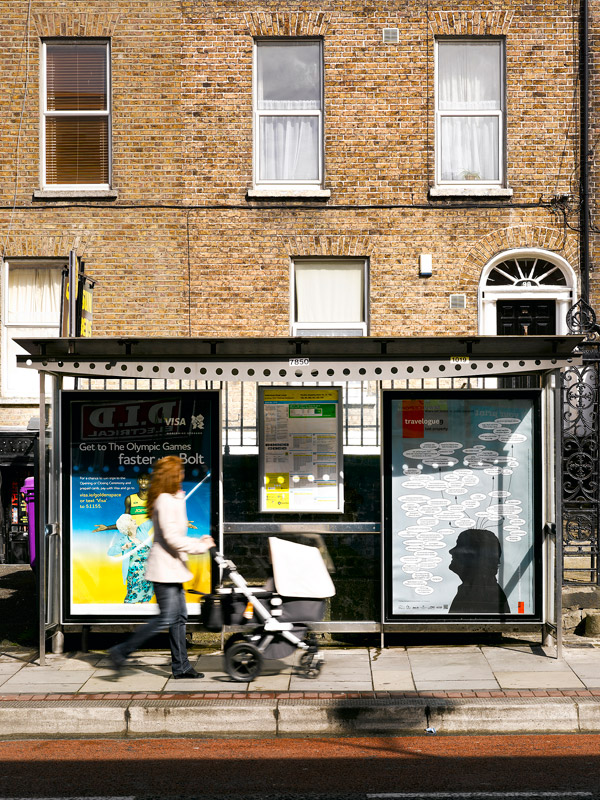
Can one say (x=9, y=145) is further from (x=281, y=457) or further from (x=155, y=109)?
(x=281, y=457)

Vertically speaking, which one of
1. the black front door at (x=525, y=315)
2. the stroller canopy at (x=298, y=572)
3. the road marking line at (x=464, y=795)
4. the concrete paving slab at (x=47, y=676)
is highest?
the black front door at (x=525, y=315)

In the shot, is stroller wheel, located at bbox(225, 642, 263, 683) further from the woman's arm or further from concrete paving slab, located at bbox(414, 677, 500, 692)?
concrete paving slab, located at bbox(414, 677, 500, 692)

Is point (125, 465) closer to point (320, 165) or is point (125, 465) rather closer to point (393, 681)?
point (393, 681)

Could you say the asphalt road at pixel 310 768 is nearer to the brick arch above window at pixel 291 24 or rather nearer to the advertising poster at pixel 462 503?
the advertising poster at pixel 462 503

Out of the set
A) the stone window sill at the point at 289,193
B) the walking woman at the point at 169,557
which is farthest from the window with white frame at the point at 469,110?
the walking woman at the point at 169,557

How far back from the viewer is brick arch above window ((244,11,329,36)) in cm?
1445

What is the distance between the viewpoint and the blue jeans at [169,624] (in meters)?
7.61

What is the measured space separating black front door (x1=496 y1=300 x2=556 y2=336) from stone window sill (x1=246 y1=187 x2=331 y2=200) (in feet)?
10.8

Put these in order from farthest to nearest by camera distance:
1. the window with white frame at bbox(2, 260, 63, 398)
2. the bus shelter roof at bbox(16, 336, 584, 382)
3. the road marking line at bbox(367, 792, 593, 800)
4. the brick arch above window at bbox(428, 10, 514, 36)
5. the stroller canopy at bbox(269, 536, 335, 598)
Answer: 1. the window with white frame at bbox(2, 260, 63, 398)
2. the brick arch above window at bbox(428, 10, 514, 36)
3. the bus shelter roof at bbox(16, 336, 584, 382)
4. the stroller canopy at bbox(269, 536, 335, 598)
5. the road marking line at bbox(367, 792, 593, 800)

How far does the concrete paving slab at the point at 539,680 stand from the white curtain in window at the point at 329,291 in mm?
7818

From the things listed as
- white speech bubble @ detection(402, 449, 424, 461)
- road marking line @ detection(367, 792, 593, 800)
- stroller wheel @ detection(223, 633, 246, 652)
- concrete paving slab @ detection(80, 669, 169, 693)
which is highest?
white speech bubble @ detection(402, 449, 424, 461)

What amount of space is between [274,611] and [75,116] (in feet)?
32.7

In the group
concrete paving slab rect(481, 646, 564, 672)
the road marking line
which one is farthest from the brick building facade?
the road marking line

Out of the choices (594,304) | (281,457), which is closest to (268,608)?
(281,457)
